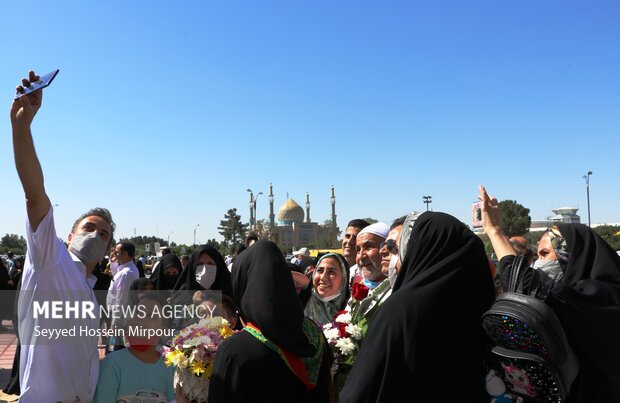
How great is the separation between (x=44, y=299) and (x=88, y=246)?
0.50 m

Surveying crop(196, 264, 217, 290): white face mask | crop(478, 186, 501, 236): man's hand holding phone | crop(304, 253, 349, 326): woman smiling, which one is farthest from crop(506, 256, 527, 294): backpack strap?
crop(196, 264, 217, 290): white face mask

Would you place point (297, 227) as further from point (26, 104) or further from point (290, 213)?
point (26, 104)

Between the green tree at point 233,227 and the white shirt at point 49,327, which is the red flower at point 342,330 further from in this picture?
the green tree at point 233,227

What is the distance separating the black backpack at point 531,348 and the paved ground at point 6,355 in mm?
5989

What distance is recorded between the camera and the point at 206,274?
5.59 metres

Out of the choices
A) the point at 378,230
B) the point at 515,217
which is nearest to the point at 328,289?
the point at 378,230

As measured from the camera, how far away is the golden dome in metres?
102

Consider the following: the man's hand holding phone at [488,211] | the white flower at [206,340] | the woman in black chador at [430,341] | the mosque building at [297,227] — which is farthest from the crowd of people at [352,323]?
the mosque building at [297,227]

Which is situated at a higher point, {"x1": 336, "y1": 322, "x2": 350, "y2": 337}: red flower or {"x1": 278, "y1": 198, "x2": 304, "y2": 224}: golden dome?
{"x1": 278, "y1": 198, "x2": 304, "y2": 224}: golden dome

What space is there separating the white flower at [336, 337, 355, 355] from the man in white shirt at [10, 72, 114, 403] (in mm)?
1358

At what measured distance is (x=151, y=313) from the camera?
372cm

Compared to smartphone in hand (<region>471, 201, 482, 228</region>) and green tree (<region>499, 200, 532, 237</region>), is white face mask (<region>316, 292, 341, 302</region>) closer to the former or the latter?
smartphone in hand (<region>471, 201, 482, 228</region>)

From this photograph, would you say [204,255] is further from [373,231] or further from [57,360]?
[57,360]

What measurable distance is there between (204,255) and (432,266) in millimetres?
4070
